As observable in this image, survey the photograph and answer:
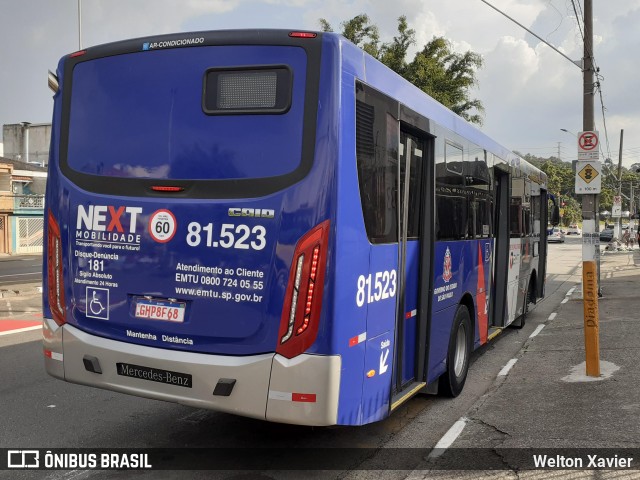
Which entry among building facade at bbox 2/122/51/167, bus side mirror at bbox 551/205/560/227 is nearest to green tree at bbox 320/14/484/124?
bus side mirror at bbox 551/205/560/227

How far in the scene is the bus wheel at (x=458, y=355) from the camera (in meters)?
6.51

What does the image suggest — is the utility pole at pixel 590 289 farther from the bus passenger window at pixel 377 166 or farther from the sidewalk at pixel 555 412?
the bus passenger window at pixel 377 166

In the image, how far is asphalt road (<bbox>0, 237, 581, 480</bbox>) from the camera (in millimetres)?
4590

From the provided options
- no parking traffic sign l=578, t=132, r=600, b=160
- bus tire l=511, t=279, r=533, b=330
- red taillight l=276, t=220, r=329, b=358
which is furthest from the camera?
bus tire l=511, t=279, r=533, b=330

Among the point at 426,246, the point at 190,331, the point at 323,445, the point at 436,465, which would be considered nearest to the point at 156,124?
the point at 190,331

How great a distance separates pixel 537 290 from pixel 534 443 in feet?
28.3

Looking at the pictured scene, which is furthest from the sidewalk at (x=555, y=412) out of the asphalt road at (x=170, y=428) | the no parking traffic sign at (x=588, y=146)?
the no parking traffic sign at (x=588, y=146)

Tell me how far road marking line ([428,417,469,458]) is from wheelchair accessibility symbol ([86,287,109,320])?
2842 mm

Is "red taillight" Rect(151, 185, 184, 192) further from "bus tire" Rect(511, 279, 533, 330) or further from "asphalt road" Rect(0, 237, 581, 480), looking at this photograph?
"bus tire" Rect(511, 279, 533, 330)

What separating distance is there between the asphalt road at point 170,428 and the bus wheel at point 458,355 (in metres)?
0.15

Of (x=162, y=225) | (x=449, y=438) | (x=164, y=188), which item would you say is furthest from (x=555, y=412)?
(x=164, y=188)

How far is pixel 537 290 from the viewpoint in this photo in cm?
1329

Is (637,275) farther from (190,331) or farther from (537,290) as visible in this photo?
(190,331)

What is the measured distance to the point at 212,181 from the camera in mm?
4184
